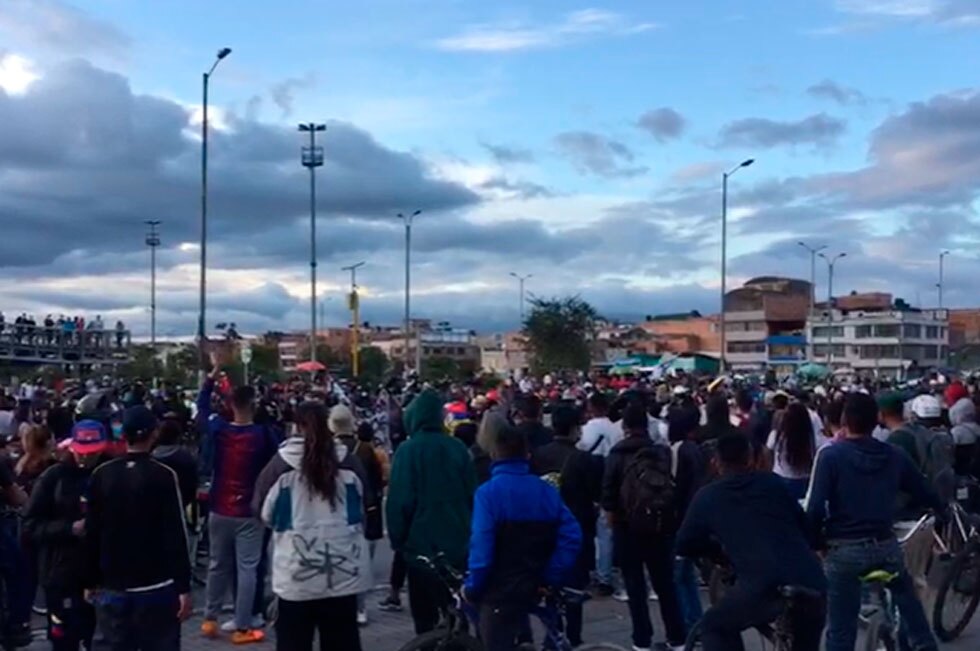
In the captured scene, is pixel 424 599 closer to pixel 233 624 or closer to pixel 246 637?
pixel 246 637

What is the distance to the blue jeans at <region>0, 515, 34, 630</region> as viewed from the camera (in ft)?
29.5

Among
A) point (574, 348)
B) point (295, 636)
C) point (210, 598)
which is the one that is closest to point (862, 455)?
point (295, 636)

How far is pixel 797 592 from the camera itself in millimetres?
6102

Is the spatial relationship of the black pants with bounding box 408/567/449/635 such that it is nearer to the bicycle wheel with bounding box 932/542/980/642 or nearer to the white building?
the bicycle wheel with bounding box 932/542/980/642

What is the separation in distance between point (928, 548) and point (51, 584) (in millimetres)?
5493

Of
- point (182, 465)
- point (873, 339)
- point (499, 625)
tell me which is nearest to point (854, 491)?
point (499, 625)

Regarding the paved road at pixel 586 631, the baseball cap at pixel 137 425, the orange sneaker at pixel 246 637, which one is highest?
the baseball cap at pixel 137 425

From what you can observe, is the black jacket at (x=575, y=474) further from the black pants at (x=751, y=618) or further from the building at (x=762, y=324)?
the building at (x=762, y=324)

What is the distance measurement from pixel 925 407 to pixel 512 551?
17.1 ft

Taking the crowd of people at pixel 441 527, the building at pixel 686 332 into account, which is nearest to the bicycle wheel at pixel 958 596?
the crowd of people at pixel 441 527

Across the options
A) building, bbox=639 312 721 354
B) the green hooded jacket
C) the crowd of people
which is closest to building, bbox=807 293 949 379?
building, bbox=639 312 721 354

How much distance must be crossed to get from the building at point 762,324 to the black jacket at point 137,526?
408ft

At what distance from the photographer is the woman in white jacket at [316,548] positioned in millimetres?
6363

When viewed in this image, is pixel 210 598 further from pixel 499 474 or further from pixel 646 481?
pixel 499 474
